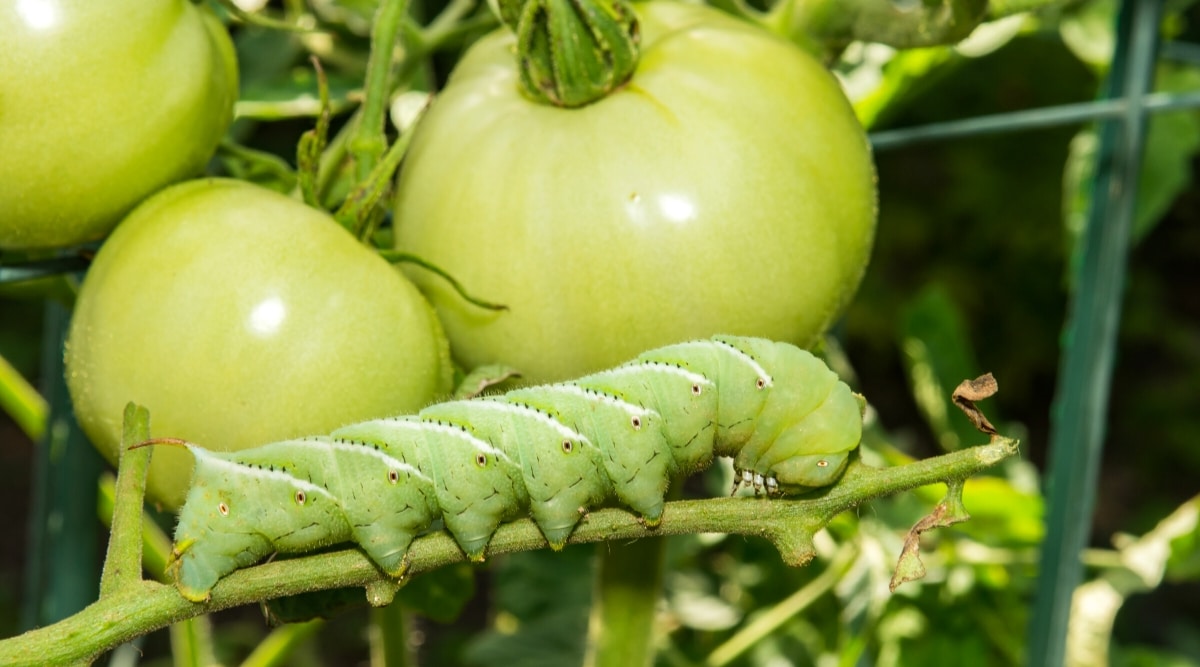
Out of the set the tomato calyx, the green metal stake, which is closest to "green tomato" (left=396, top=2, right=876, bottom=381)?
the tomato calyx

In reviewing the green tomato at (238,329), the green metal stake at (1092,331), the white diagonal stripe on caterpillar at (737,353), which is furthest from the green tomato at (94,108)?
the green metal stake at (1092,331)

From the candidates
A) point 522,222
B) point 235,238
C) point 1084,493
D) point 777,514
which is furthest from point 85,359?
point 1084,493

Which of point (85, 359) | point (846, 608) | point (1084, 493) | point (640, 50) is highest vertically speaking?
point (640, 50)

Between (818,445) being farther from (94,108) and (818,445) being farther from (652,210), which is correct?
(94,108)

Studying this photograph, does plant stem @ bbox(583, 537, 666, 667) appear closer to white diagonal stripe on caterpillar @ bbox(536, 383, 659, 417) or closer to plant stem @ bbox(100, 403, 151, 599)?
white diagonal stripe on caterpillar @ bbox(536, 383, 659, 417)

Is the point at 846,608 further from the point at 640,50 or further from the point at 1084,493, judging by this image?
the point at 640,50

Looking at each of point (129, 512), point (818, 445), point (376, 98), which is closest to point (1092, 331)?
point (818, 445)
